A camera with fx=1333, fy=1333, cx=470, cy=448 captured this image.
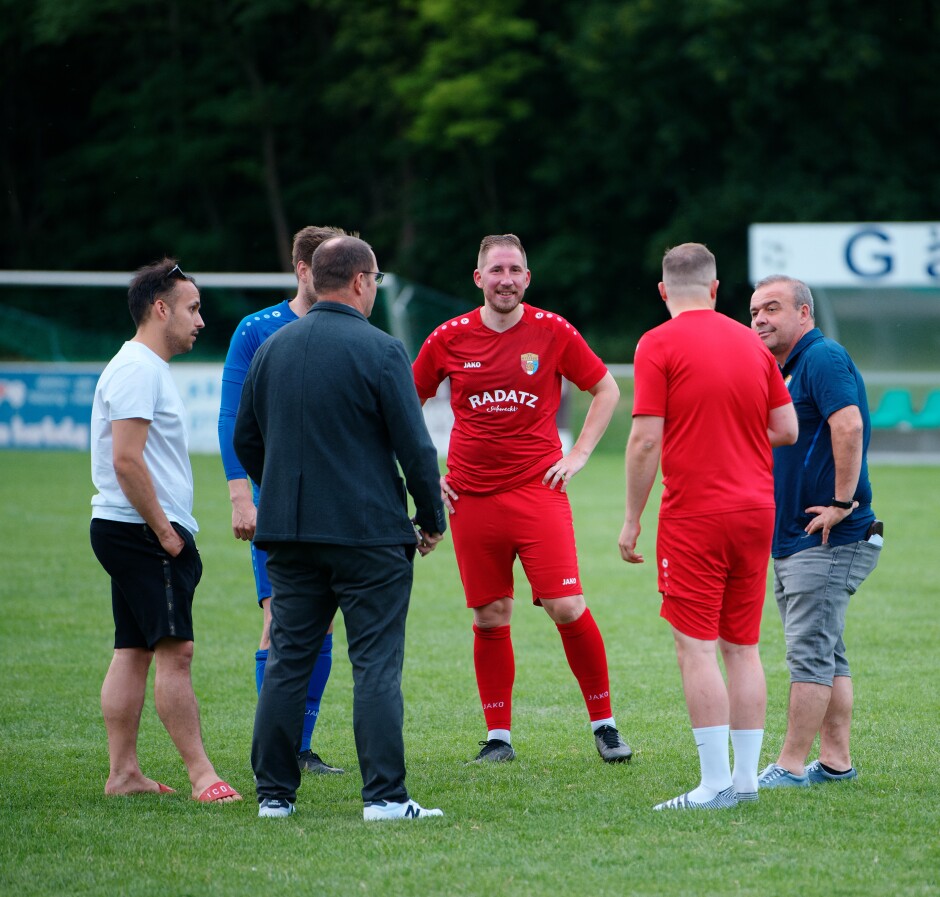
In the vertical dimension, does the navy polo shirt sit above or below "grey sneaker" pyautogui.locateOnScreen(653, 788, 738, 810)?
above

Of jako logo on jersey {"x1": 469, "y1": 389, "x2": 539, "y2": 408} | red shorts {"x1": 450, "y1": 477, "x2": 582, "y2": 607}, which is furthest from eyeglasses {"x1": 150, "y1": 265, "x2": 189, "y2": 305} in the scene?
red shorts {"x1": 450, "y1": 477, "x2": 582, "y2": 607}

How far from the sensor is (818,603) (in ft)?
17.1

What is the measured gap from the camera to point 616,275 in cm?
4069

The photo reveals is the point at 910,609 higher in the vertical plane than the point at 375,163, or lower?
lower

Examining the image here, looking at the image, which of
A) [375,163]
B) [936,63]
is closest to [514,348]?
[936,63]

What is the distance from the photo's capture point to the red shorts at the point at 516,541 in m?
5.95

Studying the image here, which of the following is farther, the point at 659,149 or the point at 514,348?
the point at 659,149

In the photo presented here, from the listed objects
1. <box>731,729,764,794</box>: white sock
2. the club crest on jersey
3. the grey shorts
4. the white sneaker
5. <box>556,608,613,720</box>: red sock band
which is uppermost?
the club crest on jersey

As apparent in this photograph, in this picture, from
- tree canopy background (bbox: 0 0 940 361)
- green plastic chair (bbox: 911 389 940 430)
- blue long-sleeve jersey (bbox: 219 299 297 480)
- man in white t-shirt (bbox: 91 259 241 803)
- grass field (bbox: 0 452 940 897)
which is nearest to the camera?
grass field (bbox: 0 452 940 897)

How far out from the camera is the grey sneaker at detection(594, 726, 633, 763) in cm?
579

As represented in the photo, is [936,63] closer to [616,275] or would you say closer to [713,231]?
[713,231]

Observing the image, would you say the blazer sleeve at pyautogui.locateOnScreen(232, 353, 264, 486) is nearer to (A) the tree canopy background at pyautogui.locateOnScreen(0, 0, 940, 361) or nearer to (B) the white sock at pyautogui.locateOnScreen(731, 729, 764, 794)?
(B) the white sock at pyautogui.locateOnScreen(731, 729, 764, 794)

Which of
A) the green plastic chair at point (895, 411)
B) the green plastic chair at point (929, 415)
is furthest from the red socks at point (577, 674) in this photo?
the green plastic chair at point (929, 415)

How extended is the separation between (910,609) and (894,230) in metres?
14.2
